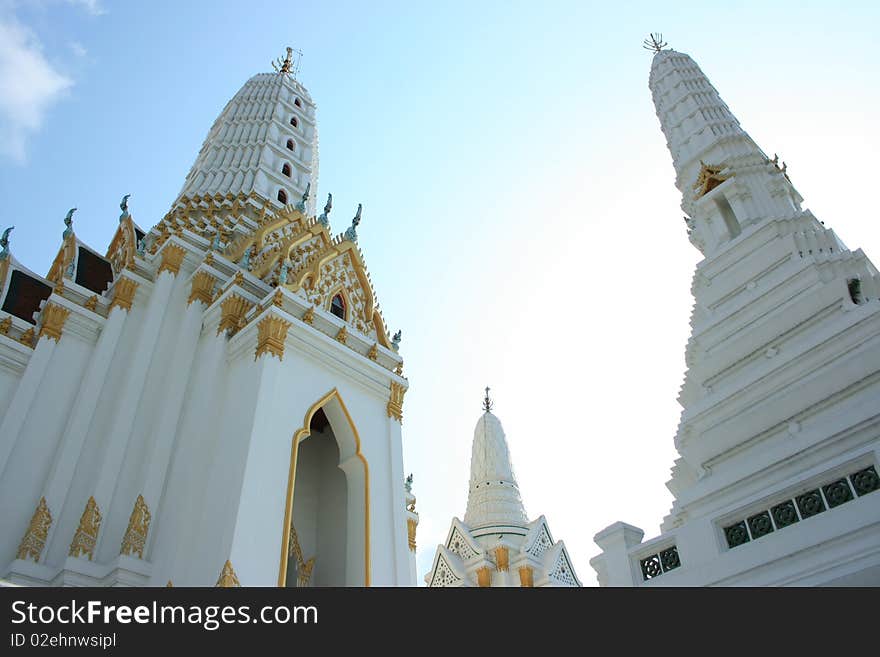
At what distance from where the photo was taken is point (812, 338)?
28.3 feet

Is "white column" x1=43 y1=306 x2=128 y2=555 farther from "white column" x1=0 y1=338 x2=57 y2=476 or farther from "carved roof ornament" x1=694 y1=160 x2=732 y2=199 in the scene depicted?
"carved roof ornament" x1=694 y1=160 x2=732 y2=199

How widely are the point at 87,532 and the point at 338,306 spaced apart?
6114 millimetres

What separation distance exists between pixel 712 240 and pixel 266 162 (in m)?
11.8

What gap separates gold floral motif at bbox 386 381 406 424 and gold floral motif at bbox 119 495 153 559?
165 inches

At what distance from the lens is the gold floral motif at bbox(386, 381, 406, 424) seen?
12.0m

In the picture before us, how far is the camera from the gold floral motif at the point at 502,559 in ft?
63.0

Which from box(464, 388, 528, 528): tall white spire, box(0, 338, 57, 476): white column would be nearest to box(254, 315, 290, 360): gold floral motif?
box(0, 338, 57, 476): white column

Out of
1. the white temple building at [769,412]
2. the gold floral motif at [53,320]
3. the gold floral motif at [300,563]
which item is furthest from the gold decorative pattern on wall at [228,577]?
the gold floral motif at [53,320]

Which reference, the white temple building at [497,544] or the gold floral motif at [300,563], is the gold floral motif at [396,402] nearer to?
the gold floral motif at [300,563]

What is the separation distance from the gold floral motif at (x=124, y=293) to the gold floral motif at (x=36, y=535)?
4070mm

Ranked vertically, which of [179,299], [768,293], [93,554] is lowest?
[93,554]
